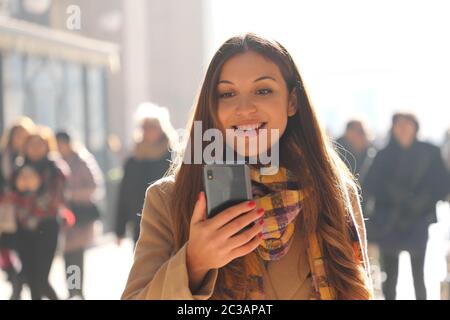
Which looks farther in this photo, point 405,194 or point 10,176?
point 10,176

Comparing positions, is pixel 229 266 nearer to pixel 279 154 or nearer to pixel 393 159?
pixel 279 154

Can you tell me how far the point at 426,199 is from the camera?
20.6ft

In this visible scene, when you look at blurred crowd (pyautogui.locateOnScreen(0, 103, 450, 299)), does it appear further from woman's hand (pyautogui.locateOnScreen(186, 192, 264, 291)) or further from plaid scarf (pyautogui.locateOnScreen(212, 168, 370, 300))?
woman's hand (pyautogui.locateOnScreen(186, 192, 264, 291))

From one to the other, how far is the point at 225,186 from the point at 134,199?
4651 millimetres

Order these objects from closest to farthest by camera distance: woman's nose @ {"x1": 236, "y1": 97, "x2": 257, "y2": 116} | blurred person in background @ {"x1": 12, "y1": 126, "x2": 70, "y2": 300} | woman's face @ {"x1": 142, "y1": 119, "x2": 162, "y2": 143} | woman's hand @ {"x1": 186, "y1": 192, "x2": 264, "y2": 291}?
woman's hand @ {"x1": 186, "y1": 192, "x2": 264, "y2": 291} → woman's nose @ {"x1": 236, "y1": 97, "x2": 257, "y2": 116} → woman's face @ {"x1": 142, "y1": 119, "x2": 162, "y2": 143} → blurred person in background @ {"x1": 12, "y1": 126, "x2": 70, "y2": 300}

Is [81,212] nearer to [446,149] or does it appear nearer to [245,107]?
[446,149]

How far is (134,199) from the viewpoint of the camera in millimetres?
6273

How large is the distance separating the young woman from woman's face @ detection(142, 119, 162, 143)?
432cm

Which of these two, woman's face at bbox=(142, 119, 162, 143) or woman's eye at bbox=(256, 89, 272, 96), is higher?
woman's face at bbox=(142, 119, 162, 143)

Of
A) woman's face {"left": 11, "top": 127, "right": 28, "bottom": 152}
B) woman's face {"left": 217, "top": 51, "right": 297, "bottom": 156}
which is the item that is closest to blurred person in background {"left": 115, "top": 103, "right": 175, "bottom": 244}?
woman's face {"left": 11, "top": 127, "right": 28, "bottom": 152}

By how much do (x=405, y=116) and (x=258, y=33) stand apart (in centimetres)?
475

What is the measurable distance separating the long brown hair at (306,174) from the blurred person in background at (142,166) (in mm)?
4097

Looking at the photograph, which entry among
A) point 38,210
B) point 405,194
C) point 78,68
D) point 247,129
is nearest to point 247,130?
point 247,129

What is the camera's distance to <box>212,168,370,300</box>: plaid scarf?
183 cm
